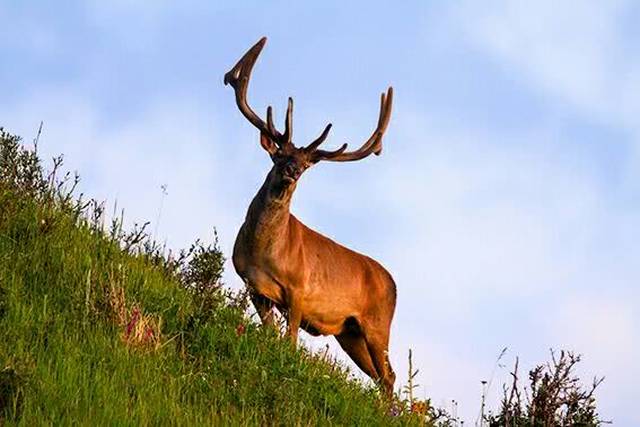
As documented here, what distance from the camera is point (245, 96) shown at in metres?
12.9

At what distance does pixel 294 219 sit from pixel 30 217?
405 centimetres

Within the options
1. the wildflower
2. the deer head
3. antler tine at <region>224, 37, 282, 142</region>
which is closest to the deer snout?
the deer head

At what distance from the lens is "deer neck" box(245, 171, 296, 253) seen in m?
11.7

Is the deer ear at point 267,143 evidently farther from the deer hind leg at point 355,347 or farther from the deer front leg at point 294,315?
the deer hind leg at point 355,347

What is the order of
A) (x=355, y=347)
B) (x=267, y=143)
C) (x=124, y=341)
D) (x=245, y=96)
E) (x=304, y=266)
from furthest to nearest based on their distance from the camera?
(x=355, y=347) < (x=245, y=96) < (x=267, y=143) < (x=304, y=266) < (x=124, y=341)

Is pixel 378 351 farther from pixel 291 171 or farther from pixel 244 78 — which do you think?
pixel 244 78

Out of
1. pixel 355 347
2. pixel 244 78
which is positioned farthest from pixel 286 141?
pixel 355 347

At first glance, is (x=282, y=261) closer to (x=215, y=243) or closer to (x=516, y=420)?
(x=215, y=243)

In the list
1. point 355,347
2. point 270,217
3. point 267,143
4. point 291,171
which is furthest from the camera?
point 355,347

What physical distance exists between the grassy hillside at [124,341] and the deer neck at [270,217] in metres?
1.64

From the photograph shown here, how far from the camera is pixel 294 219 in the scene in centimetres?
1259

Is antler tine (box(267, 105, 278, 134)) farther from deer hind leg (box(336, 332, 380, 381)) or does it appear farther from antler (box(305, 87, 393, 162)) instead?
deer hind leg (box(336, 332, 380, 381))

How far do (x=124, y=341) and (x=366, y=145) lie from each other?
6.52 m

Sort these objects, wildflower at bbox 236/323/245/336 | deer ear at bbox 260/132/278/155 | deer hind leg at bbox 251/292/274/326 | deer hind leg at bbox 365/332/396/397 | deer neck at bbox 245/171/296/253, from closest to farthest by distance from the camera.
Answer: wildflower at bbox 236/323/245/336, deer hind leg at bbox 251/292/274/326, deer neck at bbox 245/171/296/253, deer ear at bbox 260/132/278/155, deer hind leg at bbox 365/332/396/397
